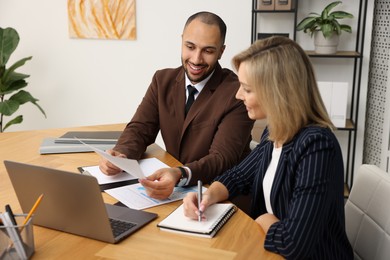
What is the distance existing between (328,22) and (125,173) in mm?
2032

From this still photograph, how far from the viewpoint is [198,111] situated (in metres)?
2.15

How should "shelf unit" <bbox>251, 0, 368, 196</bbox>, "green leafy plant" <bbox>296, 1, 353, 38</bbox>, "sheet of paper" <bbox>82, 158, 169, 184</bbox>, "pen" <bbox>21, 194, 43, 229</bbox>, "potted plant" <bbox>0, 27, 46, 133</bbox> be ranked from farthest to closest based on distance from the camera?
"potted plant" <bbox>0, 27, 46, 133</bbox>, "shelf unit" <bbox>251, 0, 368, 196</bbox>, "green leafy plant" <bbox>296, 1, 353, 38</bbox>, "sheet of paper" <bbox>82, 158, 169, 184</bbox>, "pen" <bbox>21, 194, 43, 229</bbox>

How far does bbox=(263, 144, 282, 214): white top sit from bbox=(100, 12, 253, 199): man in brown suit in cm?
34

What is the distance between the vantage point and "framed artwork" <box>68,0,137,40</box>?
12.5 ft

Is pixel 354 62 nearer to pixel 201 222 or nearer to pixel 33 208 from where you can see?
pixel 201 222

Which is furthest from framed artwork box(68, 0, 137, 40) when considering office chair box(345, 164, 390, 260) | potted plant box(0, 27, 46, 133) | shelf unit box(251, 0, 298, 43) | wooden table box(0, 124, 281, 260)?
office chair box(345, 164, 390, 260)

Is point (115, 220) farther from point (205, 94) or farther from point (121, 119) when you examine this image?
point (121, 119)

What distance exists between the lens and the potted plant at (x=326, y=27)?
3.22 metres

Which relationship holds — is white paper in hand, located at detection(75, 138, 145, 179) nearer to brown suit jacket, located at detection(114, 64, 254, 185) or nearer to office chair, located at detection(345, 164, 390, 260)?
brown suit jacket, located at detection(114, 64, 254, 185)

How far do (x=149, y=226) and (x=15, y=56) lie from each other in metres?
3.24

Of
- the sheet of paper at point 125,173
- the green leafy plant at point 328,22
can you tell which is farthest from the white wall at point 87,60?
the sheet of paper at point 125,173

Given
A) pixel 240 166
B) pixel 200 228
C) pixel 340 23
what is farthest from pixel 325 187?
pixel 340 23

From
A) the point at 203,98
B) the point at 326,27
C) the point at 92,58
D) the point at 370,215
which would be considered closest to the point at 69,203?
the point at 370,215

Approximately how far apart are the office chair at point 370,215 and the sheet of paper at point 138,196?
51 centimetres
